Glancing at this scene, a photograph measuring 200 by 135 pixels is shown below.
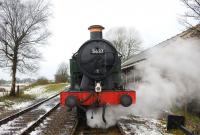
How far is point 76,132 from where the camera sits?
7.78 metres

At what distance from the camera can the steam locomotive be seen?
7.92m

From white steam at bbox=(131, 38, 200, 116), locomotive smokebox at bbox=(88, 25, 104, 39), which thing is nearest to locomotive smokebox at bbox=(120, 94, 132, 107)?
locomotive smokebox at bbox=(88, 25, 104, 39)

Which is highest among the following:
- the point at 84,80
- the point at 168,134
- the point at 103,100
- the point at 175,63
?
the point at 175,63

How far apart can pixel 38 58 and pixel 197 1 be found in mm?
13725

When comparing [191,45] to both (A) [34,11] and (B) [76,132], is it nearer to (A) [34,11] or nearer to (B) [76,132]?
(B) [76,132]

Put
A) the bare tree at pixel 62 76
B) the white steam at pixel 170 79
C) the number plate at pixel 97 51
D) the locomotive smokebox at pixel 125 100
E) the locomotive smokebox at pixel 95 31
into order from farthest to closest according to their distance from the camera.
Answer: the bare tree at pixel 62 76 → the white steam at pixel 170 79 → the locomotive smokebox at pixel 95 31 → the number plate at pixel 97 51 → the locomotive smokebox at pixel 125 100

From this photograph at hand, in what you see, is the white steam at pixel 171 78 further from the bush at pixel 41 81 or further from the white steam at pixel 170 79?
the bush at pixel 41 81

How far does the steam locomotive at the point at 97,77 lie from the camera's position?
312 inches

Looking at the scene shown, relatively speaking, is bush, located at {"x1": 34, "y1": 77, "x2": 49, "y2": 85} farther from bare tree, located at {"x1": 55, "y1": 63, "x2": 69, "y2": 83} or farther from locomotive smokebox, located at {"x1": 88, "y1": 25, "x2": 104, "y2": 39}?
locomotive smokebox, located at {"x1": 88, "y1": 25, "x2": 104, "y2": 39}

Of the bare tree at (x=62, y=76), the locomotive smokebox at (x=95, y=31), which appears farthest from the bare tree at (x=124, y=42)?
the locomotive smokebox at (x=95, y=31)

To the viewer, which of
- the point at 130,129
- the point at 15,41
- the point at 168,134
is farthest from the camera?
the point at 15,41

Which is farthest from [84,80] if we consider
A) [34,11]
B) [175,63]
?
[34,11]

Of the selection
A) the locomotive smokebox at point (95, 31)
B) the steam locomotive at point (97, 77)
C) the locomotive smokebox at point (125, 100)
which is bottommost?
the locomotive smokebox at point (125, 100)

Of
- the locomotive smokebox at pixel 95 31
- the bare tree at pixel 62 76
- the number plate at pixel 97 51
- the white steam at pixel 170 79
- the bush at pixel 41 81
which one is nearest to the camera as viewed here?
the number plate at pixel 97 51
